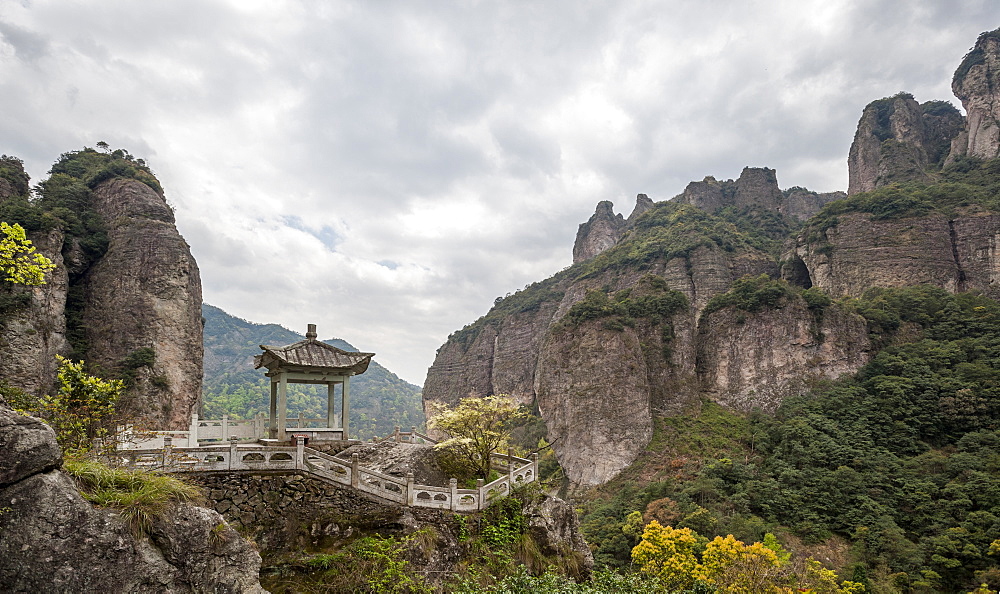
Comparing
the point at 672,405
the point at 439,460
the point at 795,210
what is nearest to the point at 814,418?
the point at 672,405

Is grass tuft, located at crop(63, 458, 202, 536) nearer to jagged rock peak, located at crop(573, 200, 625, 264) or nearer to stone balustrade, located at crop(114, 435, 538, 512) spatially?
stone balustrade, located at crop(114, 435, 538, 512)

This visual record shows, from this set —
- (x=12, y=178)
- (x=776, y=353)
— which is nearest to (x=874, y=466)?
(x=776, y=353)

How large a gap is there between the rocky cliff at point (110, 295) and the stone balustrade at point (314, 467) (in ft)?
56.1

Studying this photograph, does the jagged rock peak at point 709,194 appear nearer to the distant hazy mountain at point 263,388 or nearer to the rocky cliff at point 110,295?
the distant hazy mountain at point 263,388

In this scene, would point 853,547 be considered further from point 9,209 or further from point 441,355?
point 441,355

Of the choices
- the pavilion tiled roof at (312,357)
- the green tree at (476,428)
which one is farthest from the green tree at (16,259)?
the green tree at (476,428)

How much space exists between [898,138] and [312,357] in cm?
8690

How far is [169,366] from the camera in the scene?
29.7 metres

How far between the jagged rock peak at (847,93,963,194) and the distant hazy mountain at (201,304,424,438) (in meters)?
95.0

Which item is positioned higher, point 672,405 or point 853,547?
point 672,405

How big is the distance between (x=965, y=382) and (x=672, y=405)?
2106 cm

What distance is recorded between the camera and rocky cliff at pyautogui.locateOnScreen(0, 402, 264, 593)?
5770 mm

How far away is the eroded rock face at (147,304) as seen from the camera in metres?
28.7

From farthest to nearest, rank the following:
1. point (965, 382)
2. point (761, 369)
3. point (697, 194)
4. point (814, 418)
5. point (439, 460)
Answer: point (697, 194) < point (761, 369) < point (814, 418) < point (965, 382) < point (439, 460)
